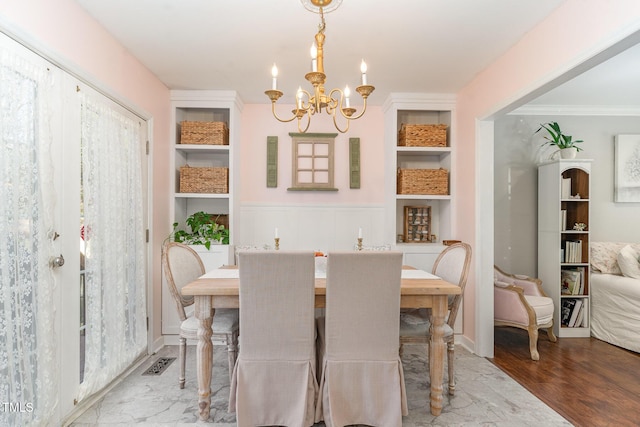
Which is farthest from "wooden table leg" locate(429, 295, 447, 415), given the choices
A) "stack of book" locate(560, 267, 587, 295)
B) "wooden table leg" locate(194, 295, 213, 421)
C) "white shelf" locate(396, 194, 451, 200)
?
"stack of book" locate(560, 267, 587, 295)

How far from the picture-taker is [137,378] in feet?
8.59

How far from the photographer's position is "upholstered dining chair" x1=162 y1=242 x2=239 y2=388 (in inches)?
91.7

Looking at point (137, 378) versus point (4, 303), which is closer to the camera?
point (4, 303)

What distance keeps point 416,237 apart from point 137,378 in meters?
2.90

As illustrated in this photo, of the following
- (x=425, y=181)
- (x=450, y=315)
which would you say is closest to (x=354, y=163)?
(x=425, y=181)

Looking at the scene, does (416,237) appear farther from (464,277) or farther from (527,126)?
(527,126)

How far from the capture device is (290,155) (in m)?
3.94

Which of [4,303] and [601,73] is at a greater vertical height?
[601,73]

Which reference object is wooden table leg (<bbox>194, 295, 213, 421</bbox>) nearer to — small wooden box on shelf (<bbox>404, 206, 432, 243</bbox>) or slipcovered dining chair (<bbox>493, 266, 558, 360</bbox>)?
small wooden box on shelf (<bbox>404, 206, 432, 243</bbox>)

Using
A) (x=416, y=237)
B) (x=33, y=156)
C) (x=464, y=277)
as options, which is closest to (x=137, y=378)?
(x=33, y=156)

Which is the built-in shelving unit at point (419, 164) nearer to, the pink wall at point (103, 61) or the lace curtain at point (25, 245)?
the pink wall at point (103, 61)

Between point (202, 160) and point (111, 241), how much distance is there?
1.59 m

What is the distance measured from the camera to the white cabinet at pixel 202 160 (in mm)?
3393

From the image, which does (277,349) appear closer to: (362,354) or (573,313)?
(362,354)
